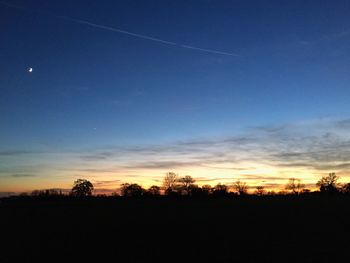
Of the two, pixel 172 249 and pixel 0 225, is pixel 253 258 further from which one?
pixel 0 225

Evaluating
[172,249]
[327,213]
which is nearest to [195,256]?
[172,249]

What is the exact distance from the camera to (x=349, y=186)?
445 ft

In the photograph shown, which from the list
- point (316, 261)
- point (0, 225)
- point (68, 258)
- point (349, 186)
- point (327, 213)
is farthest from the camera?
point (349, 186)

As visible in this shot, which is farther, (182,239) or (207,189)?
(207,189)

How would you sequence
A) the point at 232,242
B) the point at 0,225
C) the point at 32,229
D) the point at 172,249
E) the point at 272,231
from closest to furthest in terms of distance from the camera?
the point at 172,249 < the point at 232,242 < the point at 272,231 < the point at 32,229 < the point at 0,225

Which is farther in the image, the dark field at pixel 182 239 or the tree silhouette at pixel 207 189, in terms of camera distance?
the tree silhouette at pixel 207 189

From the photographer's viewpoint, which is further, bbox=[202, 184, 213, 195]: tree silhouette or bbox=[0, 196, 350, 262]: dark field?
bbox=[202, 184, 213, 195]: tree silhouette

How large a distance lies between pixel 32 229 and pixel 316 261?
2404cm

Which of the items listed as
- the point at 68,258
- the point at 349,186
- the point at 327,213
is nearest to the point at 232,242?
the point at 68,258

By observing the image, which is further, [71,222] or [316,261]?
[71,222]

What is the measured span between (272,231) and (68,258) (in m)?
16.5

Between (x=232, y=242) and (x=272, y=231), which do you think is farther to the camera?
(x=272, y=231)

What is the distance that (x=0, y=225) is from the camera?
132ft

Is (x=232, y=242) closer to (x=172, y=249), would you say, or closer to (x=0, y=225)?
(x=172, y=249)
